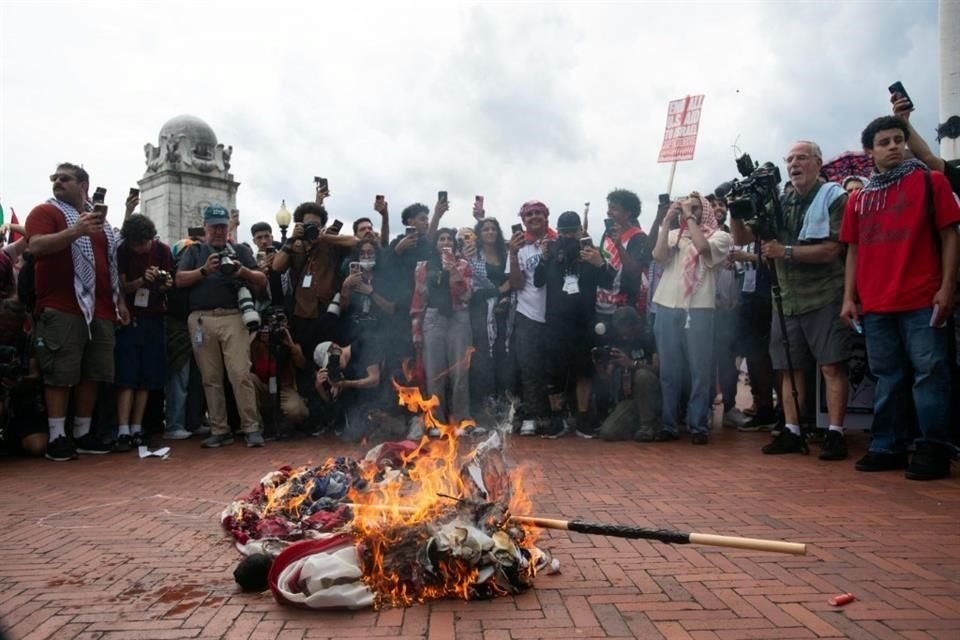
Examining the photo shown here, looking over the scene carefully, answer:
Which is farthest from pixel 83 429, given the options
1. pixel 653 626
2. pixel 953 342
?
pixel 953 342

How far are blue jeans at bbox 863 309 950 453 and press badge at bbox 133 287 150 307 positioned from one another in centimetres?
654

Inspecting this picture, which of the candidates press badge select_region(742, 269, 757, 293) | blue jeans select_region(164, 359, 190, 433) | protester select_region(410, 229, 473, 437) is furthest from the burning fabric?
press badge select_region(742, 269, 757, 293)

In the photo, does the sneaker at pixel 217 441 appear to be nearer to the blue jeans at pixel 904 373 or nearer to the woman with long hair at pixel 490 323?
the woman with long hair at pixel 490 323


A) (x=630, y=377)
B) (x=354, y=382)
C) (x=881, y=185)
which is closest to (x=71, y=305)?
(x=354, y=382)

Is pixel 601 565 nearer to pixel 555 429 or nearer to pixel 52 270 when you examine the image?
pixel 555 429

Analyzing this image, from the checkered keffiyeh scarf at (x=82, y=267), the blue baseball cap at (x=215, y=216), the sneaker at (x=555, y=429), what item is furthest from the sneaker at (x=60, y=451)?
the sneaker at (x=555, y=429)

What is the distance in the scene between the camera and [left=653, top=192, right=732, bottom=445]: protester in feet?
22.0

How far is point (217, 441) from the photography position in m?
6.98

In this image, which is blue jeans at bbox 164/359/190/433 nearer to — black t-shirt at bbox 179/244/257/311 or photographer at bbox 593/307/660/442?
black t-shirt at bbox 179/244/257/311

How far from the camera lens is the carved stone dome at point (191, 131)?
59.1 feet

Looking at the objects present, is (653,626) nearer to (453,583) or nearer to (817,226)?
(453,583)

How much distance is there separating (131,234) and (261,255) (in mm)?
1987

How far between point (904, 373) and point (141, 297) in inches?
270

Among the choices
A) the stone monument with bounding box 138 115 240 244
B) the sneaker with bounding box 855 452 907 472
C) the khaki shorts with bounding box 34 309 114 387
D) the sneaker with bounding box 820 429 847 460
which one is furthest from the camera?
the stone monument with bounding box 138 115 240 244
